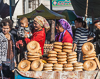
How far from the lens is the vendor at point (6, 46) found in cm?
394

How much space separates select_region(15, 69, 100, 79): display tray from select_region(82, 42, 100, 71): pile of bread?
0.14 meters

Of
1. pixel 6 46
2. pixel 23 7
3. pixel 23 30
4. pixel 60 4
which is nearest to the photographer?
pixel 6 46

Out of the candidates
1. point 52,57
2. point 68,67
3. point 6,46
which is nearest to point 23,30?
point 6,46

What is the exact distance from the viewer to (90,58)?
127 inches

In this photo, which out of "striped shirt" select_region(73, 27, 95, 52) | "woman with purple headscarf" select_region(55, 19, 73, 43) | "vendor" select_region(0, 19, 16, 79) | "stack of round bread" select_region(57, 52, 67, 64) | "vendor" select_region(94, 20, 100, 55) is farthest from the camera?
"vendor" select_region(94, 20, 100, 55)

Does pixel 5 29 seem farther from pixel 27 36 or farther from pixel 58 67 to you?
pixel 58 67

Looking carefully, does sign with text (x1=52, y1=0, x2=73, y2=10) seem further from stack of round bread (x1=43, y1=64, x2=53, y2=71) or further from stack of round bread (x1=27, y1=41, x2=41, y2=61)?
stack of round bread (x1=43, y1=64, x2=53, y2=71)

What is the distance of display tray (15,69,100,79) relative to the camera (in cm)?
286

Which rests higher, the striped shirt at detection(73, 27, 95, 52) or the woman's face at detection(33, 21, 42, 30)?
the woman's face at detection(33, 21, 42, 30)

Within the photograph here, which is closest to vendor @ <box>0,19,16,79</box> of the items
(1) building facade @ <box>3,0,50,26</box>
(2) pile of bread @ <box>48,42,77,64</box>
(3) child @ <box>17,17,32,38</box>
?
(3) child @ <box>17,17,32,38</box>

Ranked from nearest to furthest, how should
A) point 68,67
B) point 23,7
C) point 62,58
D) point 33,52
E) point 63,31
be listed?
1. point 68,67
2. point 62,58
3. point 33,52
4. point 63,31
5. point 23,7

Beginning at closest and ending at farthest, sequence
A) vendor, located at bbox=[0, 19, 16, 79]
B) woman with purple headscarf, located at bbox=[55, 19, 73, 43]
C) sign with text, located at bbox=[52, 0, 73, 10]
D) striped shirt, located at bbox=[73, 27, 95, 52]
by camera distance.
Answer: woman with purple headscarf, located at bbox=[55, 19, 73, 43] < vendor, located at bbox=[0, 19, 16, 79] < striped shirt, located at bbox=[73, 27, 95, 52] < sign with text, located at bbox=[52, 0, 73, 10]

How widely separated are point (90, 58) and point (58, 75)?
80cm

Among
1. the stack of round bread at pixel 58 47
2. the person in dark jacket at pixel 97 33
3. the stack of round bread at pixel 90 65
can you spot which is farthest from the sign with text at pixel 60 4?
the stack of round bread at pixel 90 65
